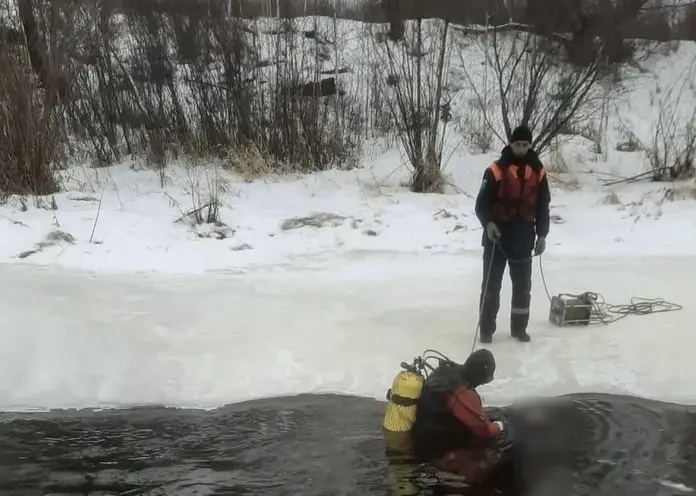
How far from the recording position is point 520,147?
540cm

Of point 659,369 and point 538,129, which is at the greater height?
point 538,129

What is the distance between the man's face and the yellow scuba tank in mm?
1948

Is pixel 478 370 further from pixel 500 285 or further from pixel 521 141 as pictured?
pixel 521 141

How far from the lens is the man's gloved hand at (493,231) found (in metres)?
5.48

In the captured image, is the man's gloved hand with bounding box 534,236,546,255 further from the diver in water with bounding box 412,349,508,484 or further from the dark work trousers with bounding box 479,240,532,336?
the diver in water with bounding box 412,349,508,484

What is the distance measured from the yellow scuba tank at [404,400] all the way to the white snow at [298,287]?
2.61 feet

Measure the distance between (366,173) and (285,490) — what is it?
8.72m

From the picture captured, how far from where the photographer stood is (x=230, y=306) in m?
7.08

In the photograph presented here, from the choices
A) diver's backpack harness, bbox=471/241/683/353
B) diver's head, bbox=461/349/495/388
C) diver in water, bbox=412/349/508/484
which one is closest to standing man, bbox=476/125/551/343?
diver's backpack harness, bbox=471/241/683/353

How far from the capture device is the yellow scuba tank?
4395 millimetres

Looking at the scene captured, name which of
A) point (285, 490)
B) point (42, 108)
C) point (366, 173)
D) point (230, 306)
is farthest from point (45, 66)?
point (285, 490)

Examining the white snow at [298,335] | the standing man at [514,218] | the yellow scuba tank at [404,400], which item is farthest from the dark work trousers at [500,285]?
the yellow scuba tank at [404,400]

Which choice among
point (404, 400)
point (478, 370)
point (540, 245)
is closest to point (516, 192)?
point (540, 245)

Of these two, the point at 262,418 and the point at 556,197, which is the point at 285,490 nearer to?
the point at 262,418
